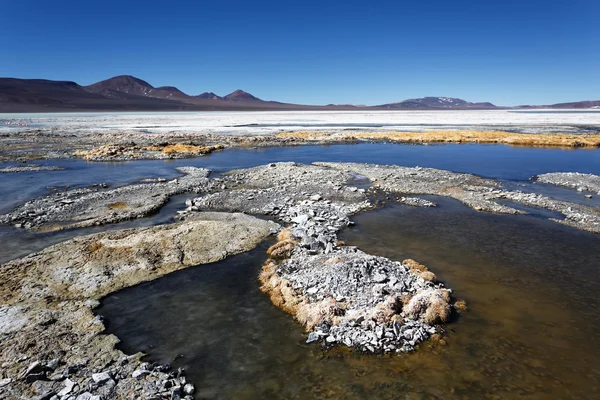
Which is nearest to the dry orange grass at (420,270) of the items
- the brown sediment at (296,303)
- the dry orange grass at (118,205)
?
the brown sediment at (296,303)

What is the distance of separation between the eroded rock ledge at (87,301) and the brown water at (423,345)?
0.49m

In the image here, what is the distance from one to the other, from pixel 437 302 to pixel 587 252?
6.76 m

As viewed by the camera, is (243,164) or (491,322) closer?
(491,322)

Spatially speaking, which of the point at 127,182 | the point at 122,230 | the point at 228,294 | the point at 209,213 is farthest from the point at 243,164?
the point at 228,294

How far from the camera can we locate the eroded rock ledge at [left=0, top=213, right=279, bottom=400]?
5613 mm

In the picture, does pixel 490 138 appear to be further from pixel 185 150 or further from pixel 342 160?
pixel 185 150

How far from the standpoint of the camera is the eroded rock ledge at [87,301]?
561cm

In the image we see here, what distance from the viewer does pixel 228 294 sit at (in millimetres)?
8672

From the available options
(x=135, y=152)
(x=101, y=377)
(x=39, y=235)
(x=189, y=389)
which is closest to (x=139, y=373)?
(x=101, y=377)

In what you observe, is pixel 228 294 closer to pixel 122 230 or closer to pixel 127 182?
pixel 122 230

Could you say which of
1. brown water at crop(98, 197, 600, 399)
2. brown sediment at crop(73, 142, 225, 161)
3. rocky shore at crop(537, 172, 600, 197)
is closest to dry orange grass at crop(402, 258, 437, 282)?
brown water at crop(98, 197, 600, 399)

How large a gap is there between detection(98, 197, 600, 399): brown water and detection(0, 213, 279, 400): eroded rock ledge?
49 centimetres

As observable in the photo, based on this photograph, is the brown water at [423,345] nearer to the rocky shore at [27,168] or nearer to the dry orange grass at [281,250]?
the dry orange grass at [281,250]

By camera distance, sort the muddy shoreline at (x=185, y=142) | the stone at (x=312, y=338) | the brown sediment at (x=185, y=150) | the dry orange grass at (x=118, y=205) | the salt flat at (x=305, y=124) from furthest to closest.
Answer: the salt flat at (x=305, y=124)
the brown sediment at (x=185, y=150)
the muddy shoreline at (x=185, y=142)
the dry orange grass at (x=118, y=205)
the stone at (x=312, y=338)
